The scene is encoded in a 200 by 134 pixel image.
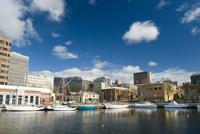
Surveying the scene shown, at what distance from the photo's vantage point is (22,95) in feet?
540

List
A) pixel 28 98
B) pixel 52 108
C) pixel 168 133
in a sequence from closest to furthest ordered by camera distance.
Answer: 1. pixel 168 133
2. pixel 52 108
3. pixel 28 98

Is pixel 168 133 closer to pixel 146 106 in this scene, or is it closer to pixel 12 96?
pixel 12 96

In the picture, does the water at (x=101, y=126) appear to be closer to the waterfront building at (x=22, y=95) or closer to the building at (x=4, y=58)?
the waterfront building at (x=22, y=95)

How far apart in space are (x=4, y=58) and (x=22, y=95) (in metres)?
40.2

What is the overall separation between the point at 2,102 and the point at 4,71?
40060 millimetres

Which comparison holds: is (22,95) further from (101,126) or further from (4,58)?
(101,126)

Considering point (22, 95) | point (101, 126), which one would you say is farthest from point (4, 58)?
point (101, 126)

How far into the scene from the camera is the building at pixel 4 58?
185m

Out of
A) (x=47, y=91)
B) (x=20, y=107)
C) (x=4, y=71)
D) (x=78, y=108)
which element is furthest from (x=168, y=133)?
(x=4, y=71)

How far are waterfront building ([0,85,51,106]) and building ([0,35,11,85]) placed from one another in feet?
87.8

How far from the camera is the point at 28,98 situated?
16950 centimetres

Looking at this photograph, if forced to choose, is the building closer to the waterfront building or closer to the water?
the waterfront building

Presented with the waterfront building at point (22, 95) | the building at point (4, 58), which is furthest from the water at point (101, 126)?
the building at point (4, 58)

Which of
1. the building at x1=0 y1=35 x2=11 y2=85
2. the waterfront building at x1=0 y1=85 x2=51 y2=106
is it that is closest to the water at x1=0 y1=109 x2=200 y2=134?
the waterfront building at x1=0 y1=85 x2=51 y2=106
